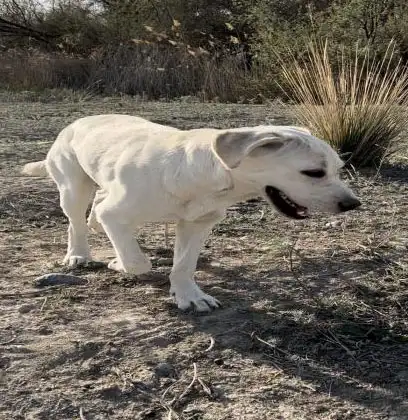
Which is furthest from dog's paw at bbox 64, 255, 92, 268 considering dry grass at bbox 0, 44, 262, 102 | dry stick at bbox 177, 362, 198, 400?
dry grass at bbox 0, 44, 262, 102

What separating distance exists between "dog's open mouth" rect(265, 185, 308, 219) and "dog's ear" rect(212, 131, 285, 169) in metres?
0.23

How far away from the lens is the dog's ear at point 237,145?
123 inches

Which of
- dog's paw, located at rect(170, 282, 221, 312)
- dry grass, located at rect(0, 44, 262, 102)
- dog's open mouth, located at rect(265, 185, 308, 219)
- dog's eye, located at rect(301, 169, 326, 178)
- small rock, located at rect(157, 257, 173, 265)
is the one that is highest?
dog's eye, located at rect(301, 169, 326, 178)

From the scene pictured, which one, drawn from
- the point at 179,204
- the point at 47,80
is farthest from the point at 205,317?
the point at 47,80

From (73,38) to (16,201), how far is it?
18990 mm

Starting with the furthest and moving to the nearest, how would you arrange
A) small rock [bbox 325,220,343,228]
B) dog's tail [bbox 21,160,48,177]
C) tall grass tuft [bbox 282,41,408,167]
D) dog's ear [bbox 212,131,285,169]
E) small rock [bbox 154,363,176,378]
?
tall grass tuft [bbox 282,41,408,167], small rock [bbox 325,220,343,228], dog's tail [bbox 21,160,48,177], dog's ear [bbox 212,131,285,169], small rock [bbox 154,363,176,378]

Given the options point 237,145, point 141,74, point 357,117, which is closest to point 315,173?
point 237,145

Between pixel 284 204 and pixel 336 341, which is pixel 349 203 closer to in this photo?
pixel 284 204

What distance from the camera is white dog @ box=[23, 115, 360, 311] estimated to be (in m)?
3.19

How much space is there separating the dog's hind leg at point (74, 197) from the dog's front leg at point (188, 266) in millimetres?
837

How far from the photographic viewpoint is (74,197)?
14.0ft

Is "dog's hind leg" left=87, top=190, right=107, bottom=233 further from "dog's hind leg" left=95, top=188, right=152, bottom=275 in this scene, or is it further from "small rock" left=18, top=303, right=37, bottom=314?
"small rock" left=18, top=303, right=37, bottom=314

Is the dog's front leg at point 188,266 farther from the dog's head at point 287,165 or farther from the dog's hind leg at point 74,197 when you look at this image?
the dog's hind leg at point 74,197

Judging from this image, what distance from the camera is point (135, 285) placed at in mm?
4016
